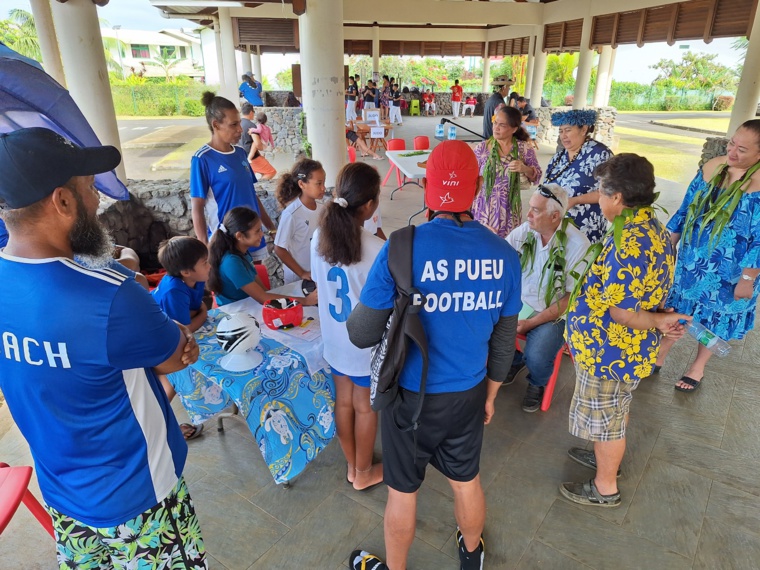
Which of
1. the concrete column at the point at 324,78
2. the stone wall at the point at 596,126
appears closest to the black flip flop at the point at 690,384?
the concrete column at the point at 324,78

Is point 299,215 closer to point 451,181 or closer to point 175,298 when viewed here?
point 175,298

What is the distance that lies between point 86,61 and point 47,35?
13.5 ft

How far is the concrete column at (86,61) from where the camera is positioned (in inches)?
182

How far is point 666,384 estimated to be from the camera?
3250 millimetres

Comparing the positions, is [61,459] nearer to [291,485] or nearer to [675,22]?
[291,485]

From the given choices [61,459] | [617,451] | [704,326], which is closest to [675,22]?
[704,326]

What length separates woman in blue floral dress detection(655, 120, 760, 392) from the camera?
8.78 feet

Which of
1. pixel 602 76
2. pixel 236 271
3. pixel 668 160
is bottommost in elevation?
pixel 668 160

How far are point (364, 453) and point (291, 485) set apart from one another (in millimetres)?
418

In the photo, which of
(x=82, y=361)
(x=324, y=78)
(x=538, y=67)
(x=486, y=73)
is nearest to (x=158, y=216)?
(x=324, y=78)

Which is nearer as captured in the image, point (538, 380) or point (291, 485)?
point (291, 485)

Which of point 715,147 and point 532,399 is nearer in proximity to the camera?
point 532,399

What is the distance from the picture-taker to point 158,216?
4.91m

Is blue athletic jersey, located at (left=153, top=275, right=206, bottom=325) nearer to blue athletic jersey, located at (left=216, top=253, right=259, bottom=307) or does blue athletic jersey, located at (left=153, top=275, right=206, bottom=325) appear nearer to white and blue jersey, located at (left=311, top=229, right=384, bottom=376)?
blue athletic jersey, located at (left=216, top=253, right=259, bottom=307)
